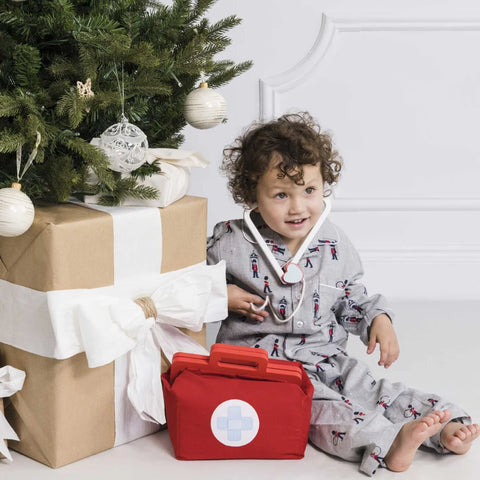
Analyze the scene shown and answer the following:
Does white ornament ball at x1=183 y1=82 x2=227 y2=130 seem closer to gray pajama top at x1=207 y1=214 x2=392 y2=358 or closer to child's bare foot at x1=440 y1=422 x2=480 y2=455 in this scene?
gray pajama top at x1=207 y1=214 x2=392 y2=358

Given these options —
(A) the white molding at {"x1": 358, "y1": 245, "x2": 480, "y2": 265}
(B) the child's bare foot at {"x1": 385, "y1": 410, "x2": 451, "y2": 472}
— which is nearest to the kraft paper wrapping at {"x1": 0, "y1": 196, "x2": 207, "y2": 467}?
(B) the child's bare foot at {"x1": 385, "y1": 410, "x2": 451, "y2": 472}

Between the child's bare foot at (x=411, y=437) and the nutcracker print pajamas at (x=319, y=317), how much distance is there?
0.31 ft

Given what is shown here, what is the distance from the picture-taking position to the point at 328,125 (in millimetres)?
2242

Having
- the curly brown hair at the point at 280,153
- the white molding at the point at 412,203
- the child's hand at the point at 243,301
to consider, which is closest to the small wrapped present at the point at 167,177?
the curly brown hair at the point at 280,153

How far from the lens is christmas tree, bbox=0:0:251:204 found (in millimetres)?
1208

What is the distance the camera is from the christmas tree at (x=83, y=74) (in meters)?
1.21

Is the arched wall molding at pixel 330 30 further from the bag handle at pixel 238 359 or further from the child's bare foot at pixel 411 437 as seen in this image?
the child's bare foot at pixel 411 437

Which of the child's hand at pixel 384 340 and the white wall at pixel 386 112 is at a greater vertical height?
the white wall at pixel 386 112

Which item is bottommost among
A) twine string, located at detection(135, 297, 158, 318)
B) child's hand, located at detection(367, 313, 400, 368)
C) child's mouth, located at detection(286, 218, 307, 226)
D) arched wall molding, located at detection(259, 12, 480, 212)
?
child's hand, located at detection(367, 313, 400, 368)

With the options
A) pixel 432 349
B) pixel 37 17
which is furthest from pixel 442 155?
pixel 37 17

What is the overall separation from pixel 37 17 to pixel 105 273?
0.42 metres

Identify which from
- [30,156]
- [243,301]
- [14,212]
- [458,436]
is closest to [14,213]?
[14,212]

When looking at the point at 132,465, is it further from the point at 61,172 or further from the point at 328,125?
the point at 328,125

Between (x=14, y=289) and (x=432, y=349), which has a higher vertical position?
(x=14, y=289)
